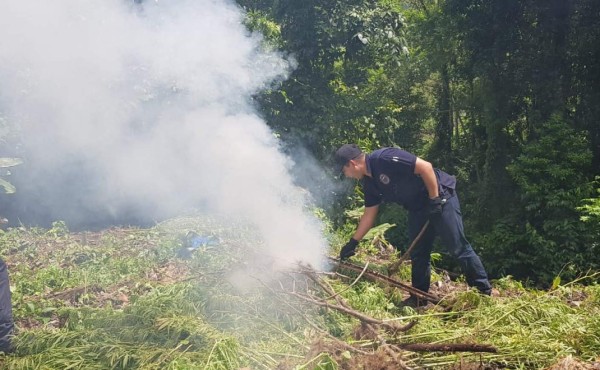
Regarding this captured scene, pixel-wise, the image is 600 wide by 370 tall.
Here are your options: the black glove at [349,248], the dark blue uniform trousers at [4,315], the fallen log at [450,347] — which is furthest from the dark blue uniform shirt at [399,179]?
the dark blue uniform trousers at [4,315]

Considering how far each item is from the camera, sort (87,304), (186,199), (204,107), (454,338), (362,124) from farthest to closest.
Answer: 1. (362,124)
2. (186,199)
3. (204,107)
4. (87,304)
5. (454,338)

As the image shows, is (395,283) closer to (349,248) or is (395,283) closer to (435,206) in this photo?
(349,248)

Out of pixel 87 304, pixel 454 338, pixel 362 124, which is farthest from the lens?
pixel 362 124

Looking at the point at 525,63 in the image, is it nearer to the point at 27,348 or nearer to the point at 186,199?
the point at 186,199

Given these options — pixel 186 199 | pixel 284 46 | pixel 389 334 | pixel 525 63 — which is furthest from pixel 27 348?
pixel 525 63

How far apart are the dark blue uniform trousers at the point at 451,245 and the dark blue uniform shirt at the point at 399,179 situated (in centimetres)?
13

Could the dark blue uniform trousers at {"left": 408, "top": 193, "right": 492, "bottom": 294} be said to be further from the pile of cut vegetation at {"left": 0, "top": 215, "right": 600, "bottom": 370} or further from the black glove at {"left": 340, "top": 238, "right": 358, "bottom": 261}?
the black glove at {"left": 340, "top": 238, "right": 358, "bottom": 261}

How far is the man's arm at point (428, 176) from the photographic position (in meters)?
4.18

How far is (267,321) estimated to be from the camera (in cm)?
388

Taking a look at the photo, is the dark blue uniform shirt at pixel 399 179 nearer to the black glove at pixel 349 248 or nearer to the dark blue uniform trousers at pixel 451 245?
the dark blue uniform trousers at pixel 451 245

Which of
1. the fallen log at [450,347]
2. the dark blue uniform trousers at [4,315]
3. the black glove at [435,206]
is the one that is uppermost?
the black glove at [435,206]

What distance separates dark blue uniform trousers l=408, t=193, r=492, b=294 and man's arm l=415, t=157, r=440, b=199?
23cm

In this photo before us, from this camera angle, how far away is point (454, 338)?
3371 millimetres

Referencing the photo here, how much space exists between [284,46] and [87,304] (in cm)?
531
